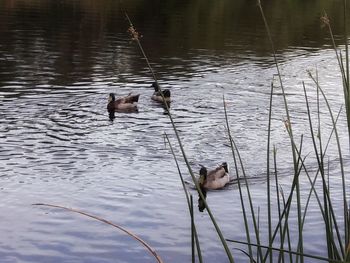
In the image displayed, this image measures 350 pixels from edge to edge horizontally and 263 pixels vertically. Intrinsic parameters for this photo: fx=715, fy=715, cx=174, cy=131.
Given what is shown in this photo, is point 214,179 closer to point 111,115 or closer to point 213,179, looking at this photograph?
point 213,179

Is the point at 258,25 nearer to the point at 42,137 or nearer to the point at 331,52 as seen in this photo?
the point at 331,52

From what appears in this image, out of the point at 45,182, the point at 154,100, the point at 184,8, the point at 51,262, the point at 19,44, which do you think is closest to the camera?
the point at 51,262

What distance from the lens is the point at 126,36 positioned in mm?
33406

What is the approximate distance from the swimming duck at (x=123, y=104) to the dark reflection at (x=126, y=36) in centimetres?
358

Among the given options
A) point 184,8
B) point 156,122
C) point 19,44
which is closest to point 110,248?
point 156,122

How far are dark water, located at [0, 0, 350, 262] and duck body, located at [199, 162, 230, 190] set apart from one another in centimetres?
16

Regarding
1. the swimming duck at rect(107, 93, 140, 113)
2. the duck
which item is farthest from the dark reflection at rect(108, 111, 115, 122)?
the duck

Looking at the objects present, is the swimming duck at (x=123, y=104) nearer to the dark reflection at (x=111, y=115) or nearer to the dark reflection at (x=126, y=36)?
the dark reflection at (x=111, y=115)

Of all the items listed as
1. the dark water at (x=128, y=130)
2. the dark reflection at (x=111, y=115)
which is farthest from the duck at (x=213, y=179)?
the dark reflection at (x=111, y=115)

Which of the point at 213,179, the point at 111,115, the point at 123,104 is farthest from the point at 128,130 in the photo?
the point at 213,179

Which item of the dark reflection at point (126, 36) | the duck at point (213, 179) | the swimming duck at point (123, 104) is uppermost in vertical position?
the dark reflection at point (126, 36)

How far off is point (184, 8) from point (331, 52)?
20.2m

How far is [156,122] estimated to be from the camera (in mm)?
17250

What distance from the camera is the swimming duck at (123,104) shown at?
1752 cm
